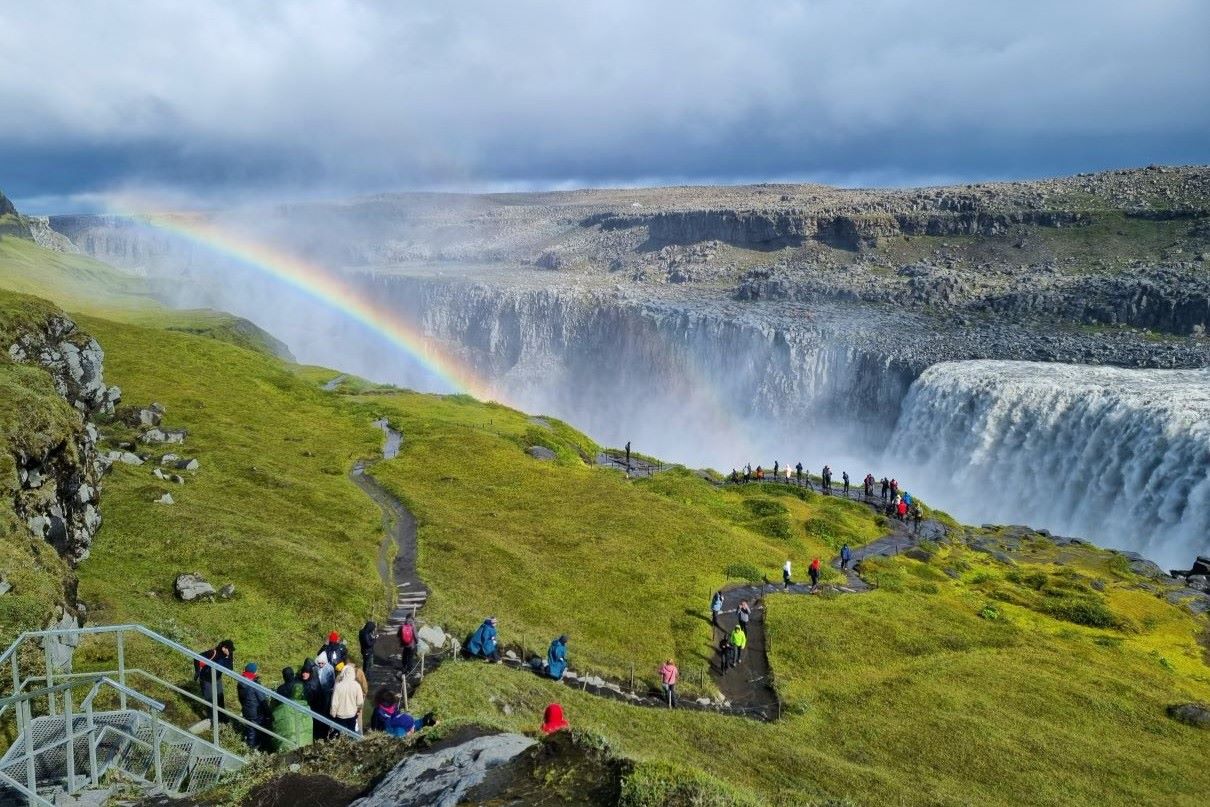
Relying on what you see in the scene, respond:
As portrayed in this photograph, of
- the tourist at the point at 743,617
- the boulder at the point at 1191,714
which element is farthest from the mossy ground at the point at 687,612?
the tourist at the point at 743,617

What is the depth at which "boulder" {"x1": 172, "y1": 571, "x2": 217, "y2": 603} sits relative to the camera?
29938 mm

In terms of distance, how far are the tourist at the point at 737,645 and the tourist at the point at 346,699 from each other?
1931 cm

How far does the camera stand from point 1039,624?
45938mm

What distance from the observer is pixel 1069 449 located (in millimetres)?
81000

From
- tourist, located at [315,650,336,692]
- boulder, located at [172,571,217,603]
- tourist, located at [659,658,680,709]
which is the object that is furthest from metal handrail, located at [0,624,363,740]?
tourist, located at [659,658,680,709]

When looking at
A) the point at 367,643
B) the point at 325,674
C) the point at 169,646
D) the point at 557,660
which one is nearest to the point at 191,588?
the point at 367,643

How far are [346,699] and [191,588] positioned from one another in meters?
14.0

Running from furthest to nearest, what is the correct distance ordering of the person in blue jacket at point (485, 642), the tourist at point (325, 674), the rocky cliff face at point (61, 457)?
the person in blue jacket at point (485, 642) < the rocky cliff face at point (61, 457) < the tourist at point (325, 674)

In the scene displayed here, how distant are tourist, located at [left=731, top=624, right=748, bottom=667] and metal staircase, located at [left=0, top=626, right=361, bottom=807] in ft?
69.2

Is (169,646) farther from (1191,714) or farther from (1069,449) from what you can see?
(1069,449)

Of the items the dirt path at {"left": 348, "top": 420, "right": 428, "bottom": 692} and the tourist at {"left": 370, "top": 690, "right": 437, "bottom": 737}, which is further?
the dirt path at {"left": 348, "top": 420, "right": 428, "bottom": 692}

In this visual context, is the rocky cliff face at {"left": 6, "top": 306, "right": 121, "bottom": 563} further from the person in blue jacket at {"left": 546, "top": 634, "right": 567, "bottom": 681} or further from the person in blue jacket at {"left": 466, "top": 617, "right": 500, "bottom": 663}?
the person in blue jacket at {"left": 546, "top": 634, "right": 567, "bottom": 681}

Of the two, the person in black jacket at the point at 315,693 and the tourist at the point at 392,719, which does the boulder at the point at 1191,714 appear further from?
the person in black jacket at the point at 315,693

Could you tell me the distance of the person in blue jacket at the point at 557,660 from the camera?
3003 cm
